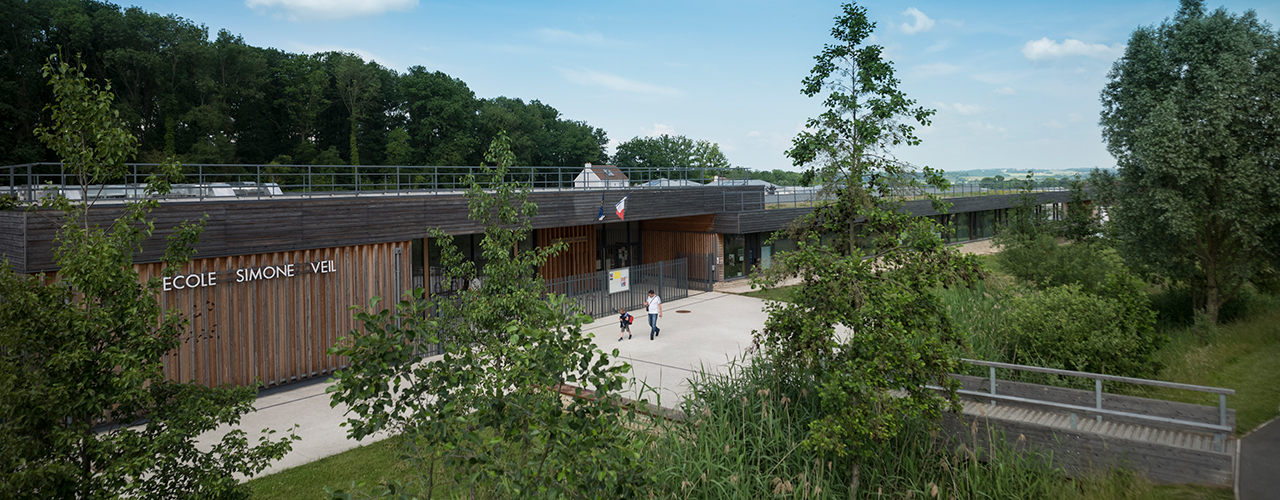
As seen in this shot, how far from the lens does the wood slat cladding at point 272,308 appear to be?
43.4 ft

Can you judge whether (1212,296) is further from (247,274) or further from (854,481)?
(247,274)

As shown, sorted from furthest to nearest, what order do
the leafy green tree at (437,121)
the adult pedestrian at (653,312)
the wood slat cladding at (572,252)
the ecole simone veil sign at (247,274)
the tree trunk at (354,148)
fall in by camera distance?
→ 1. the leafy green tree at (437,121)
2. the tree trunk at (354,148)
3. the wood slat cladding at (572,252)
4. the adult pedestrian at (653,312)
5. the ecole simone veil sign at (247,274)

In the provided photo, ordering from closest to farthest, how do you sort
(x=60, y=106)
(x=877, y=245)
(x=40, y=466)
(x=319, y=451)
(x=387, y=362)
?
1. (x=387, y=362)
2. (x=40, y=466)
3. (x=60, y=106)
4. (x=877, y=245)
5. (x=319, y=451)

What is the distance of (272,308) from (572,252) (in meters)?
15.4

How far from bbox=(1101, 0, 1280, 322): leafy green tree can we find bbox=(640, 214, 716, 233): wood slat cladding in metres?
14.7

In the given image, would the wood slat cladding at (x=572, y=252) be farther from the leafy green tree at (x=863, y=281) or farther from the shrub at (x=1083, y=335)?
the leafy green tree at (x=863, y=281)

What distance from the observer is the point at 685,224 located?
31.2 metres

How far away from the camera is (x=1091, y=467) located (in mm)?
8602

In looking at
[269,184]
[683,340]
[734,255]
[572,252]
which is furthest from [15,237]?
[734,255]

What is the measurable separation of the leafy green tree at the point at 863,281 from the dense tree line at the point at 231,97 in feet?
123

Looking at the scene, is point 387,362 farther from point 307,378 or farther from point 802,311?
point 307,378

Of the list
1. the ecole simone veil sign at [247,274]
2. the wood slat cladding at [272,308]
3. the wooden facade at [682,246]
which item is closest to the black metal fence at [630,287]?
the wooden facade at [682,246]

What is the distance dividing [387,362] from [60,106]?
3.97m

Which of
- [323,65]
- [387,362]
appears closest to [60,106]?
[387,362]
